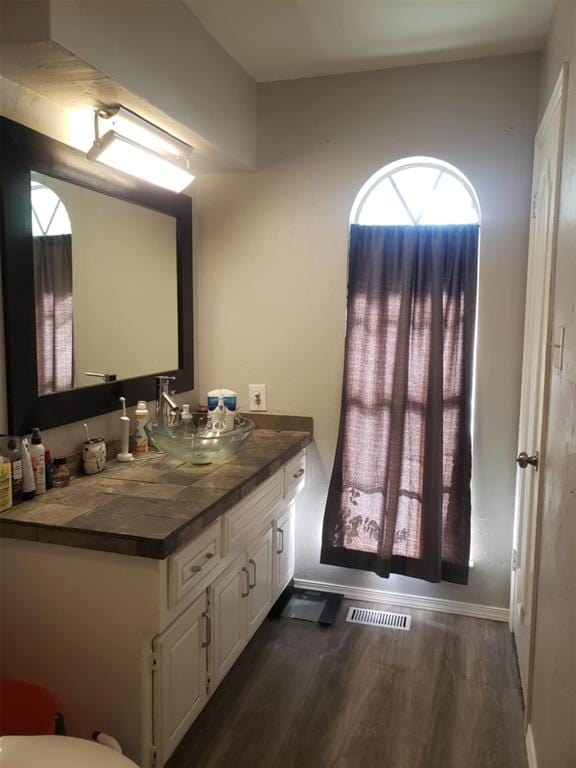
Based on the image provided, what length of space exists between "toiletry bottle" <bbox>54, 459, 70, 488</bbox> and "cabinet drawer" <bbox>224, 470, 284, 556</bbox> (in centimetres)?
55

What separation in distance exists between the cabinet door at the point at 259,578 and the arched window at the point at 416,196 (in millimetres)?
1511

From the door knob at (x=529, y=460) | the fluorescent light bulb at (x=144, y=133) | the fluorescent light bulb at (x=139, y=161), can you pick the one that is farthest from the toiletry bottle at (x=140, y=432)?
the door knob at (x=529, y=460)

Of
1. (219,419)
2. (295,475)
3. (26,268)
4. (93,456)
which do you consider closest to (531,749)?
(295,475)

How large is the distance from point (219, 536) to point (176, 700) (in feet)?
Result: 1.60

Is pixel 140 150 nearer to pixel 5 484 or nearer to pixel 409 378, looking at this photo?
pixel 5 484

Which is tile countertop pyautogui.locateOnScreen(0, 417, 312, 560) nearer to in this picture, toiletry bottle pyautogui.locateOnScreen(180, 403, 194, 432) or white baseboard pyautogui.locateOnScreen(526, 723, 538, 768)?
toiletry bottle pyautogui.locateOnScreen(180, 403, 194, 432)

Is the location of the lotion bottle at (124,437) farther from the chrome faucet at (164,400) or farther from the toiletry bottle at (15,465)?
the toiletry bottle at (15,465)

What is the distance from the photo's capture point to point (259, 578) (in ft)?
7.88

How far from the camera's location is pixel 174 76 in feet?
6.84

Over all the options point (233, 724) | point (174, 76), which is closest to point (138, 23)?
point (174, 76)

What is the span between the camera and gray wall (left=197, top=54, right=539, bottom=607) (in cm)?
254

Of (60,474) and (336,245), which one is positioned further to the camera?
(336,245)

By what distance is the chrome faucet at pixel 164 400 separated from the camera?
2.46 m

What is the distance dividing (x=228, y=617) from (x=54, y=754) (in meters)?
0.92
